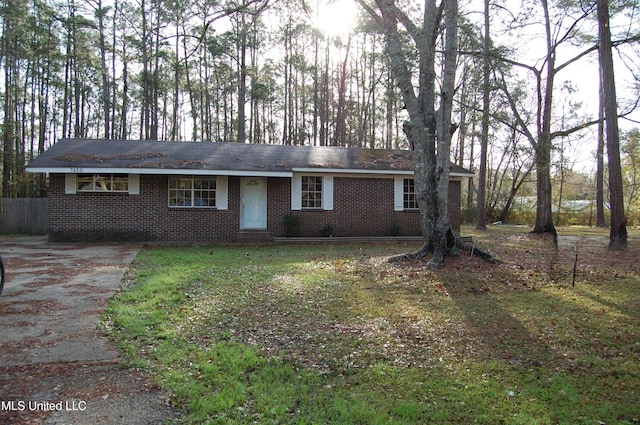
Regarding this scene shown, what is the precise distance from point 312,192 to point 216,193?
347 cm

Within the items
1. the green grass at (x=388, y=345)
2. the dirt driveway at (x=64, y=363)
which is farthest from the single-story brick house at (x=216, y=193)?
the dirt driveway at (x=64, y=363)

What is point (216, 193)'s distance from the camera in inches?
593

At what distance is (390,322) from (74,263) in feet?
24.9

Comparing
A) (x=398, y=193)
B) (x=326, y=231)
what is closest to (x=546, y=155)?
(x=398, y=193)

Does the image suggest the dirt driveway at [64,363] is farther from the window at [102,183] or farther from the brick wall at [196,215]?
the window at [102,183]

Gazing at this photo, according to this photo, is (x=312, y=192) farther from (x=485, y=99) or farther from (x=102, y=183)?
A: (x=485, y=99)

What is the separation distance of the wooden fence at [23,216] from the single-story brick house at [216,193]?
348cm

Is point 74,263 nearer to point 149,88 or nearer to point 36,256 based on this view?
point 36,256

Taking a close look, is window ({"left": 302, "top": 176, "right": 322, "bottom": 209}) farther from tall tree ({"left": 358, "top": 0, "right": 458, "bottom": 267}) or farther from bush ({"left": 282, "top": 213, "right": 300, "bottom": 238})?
tall tree ({"left": 358, "top": 0, "right": 458, "bottom": 267})

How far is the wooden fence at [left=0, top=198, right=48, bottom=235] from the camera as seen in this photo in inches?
688

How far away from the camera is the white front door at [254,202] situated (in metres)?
15.4

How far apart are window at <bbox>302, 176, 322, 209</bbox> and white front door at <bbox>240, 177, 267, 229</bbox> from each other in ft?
4.73

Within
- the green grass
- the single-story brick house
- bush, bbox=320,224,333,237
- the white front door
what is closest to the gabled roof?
the single-story brick house

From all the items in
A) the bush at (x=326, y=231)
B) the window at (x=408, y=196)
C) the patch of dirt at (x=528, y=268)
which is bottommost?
the patch of dirt at (x=528, y=268)
